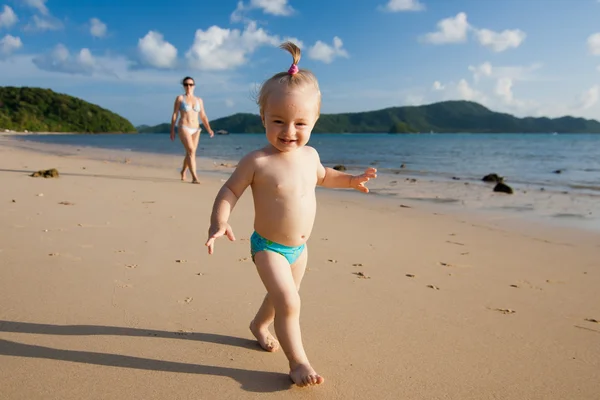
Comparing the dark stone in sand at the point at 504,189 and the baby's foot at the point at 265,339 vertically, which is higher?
the dark stone in sand at the point at 504,189

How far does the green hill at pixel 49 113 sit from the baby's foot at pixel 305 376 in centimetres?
9370

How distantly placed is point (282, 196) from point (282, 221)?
11cm

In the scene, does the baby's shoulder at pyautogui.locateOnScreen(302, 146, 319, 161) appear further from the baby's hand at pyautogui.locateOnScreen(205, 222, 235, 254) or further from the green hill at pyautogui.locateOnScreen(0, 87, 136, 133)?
the green hill at pyautogui.locateOnScreen(0, 87, 136, 133)

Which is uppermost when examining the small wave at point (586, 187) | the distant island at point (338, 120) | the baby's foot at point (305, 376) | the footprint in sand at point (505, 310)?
the distant island at point (338, 120)

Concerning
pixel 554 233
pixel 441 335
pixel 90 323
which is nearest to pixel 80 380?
pixel 90 323

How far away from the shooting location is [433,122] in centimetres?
12975

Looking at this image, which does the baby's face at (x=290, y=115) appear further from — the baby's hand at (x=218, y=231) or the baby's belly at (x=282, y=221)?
the baby's hand at (x=218, y=231)

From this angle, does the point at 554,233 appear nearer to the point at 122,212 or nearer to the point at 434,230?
the point at 434,230

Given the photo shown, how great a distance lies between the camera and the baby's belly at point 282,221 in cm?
210

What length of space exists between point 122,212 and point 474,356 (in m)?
4.23

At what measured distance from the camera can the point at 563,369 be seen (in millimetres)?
2078

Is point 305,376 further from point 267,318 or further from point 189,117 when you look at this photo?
point 189,117

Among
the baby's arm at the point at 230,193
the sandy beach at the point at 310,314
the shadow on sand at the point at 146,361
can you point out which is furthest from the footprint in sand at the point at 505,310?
the baby's arm at the point at 230,193

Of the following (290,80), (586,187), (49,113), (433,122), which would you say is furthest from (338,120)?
(290,80)
